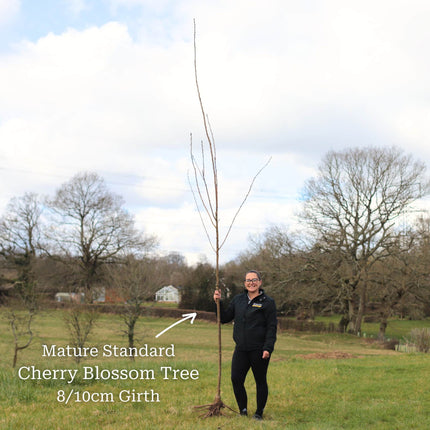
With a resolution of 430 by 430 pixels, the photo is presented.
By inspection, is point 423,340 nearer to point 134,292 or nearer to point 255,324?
point 255,324

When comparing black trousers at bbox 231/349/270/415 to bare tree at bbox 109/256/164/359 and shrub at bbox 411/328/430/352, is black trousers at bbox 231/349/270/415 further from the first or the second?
bare tree at bbox 109/256/164/359

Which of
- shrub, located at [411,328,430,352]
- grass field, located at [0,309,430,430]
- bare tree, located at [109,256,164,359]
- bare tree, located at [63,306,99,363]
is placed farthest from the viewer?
bare tree, located at [109,256,164,359]

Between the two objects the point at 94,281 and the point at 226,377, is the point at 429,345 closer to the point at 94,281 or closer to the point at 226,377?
the point at 226,377

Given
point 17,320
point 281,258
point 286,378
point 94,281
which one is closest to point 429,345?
point 286,378

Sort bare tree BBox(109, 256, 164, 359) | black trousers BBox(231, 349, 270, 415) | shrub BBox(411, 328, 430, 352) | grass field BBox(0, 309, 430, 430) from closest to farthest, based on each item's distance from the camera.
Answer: grass field BBox(0, 309, 430, 430)
black trousers BBox(231, 349, 270, 415)
shrub BBox(411, 328, 430, 352)
bare tree BBox(109, 256, 164, 359)

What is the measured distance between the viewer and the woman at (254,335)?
5.71 meters

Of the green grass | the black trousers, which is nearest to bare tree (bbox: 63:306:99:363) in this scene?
the black trousers

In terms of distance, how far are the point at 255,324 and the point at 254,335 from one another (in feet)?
0.42

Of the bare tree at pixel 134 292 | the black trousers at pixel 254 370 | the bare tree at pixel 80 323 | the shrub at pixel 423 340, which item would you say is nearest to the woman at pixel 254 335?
the black trousers at pixel 254 370

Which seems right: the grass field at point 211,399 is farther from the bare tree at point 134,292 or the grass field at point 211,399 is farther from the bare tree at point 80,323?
the bare tree at point 134,292

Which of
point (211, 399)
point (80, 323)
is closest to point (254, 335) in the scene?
point (211, 399)

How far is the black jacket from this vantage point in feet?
18.7

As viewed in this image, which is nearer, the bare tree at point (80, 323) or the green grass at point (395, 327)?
the bare tree at point (80, 323)

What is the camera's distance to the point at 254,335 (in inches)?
225
